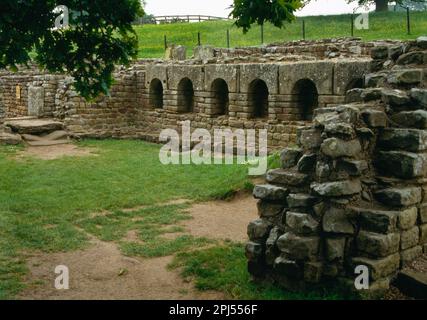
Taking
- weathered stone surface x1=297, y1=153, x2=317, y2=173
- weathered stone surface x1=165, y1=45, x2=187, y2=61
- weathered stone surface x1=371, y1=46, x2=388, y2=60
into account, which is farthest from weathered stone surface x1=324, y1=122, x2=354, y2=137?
weathered stone surface x1=165, y1=45, x2=187, y2=61

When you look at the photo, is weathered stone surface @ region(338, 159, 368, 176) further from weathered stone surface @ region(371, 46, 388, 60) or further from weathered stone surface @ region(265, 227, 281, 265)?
weathered stone surface @ region(371, 46, 388, 60)

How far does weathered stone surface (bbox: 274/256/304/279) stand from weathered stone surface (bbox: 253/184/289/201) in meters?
0.69

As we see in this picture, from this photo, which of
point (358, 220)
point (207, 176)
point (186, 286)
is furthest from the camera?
point (207, 176)

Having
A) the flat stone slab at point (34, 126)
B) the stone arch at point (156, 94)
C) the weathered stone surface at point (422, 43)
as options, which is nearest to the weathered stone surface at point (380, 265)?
the weathered stone surface at point (422, 43)

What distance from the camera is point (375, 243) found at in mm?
6094

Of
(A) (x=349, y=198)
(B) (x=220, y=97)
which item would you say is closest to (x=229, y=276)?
(A) (x=349, y=198)

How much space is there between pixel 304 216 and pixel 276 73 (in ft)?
30.8

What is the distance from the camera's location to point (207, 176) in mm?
13383

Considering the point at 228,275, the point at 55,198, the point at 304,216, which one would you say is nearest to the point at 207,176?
the point at 55,198

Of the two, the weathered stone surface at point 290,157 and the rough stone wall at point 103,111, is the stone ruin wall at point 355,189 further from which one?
the rough stone wall at point 103,111

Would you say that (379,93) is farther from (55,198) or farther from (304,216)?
(55,198)

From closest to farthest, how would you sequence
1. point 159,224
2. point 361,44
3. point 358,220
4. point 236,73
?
point 358,220 < point 159,224 < point 236,73 < point 361,44

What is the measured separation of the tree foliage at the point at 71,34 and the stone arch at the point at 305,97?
7018mm

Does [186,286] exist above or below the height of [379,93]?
below
